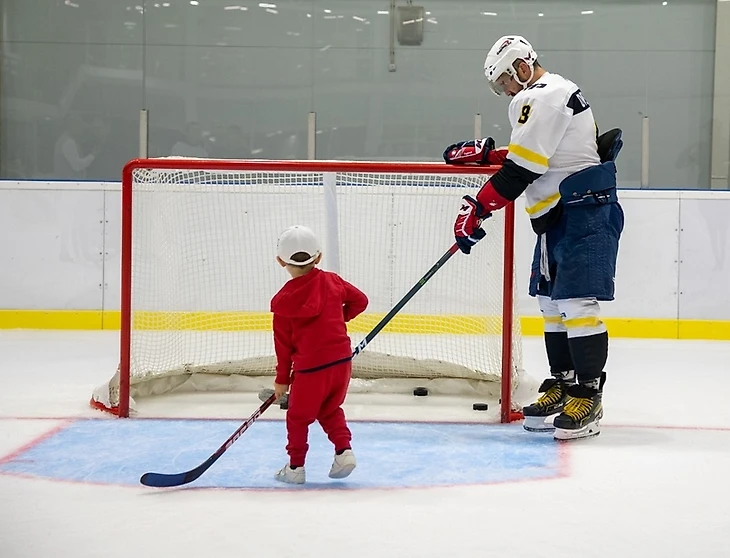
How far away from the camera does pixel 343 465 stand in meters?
2.54

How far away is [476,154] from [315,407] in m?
1.26

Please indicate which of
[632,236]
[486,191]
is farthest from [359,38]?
[486,191]

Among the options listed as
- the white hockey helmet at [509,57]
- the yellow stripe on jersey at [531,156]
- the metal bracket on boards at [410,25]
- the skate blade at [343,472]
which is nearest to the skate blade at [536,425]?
the yellow stripe on jersey at [531,156]

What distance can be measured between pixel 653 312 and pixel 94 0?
4901 millimetres

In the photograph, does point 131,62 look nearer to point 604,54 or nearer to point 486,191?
point 604,54

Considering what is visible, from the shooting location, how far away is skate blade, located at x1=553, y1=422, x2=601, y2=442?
10.3 ft

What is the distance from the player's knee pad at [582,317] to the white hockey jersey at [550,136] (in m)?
0.30

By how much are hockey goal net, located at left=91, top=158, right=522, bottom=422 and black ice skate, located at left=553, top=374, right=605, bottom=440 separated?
314 mm

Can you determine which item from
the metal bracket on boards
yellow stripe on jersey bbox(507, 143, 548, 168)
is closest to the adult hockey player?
yellow stripe on jersey bbox(507, 143, 548, 168)

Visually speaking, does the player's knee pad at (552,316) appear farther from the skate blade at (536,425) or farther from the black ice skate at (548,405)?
the skate blade at (536,425)

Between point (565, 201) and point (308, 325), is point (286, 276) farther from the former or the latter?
point (308, 325)

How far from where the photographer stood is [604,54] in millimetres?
7777

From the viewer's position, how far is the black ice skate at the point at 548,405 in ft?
10.8

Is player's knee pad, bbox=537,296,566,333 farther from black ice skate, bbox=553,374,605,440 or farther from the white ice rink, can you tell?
the white ice rink
